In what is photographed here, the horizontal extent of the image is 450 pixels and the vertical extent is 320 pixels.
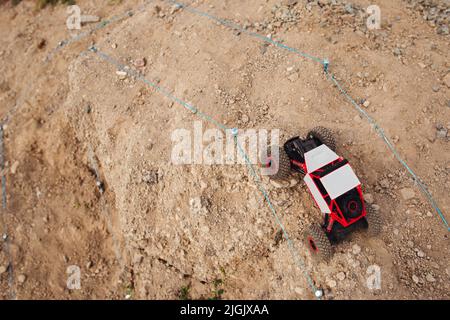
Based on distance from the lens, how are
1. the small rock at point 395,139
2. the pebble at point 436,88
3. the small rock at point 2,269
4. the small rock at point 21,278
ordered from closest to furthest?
the small rock at point 395,139, the pebble at point 436,88, the small rock at point 21,278, the small rock at point 2,269

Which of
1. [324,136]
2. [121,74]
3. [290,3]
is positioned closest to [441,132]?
[324,136]

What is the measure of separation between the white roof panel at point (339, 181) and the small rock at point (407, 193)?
137cm

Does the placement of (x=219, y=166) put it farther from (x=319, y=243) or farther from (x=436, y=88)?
(x=436, y=88)

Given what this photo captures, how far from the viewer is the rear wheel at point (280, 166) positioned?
18.4 ft

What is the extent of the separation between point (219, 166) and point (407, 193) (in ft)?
10.9

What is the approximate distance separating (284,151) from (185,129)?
2107 mm

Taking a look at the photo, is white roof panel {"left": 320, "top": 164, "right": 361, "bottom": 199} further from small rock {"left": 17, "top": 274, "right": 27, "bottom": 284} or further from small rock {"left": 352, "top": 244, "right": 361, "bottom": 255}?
small rock {"left": 17, "top": 274, "right": 27, "bottom": 284}

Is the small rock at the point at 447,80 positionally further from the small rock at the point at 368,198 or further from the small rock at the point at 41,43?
the small rock at the point at 41,43

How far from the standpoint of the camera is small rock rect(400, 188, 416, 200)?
5.82m

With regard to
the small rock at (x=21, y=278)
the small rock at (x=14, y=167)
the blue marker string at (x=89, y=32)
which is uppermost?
the blue marker string at (x=89, y=32)

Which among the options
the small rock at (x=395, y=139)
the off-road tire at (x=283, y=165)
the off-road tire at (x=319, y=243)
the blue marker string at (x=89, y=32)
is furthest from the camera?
the blue marker string at (x=89, y=32)

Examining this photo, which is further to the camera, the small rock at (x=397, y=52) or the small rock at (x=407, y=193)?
the small rock at (x=397, y=52)

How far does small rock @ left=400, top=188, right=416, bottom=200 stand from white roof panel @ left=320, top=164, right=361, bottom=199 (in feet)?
4.50

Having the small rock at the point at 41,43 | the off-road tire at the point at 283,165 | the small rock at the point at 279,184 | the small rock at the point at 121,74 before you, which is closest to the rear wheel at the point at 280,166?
the off-road tire at the point at 283,165
